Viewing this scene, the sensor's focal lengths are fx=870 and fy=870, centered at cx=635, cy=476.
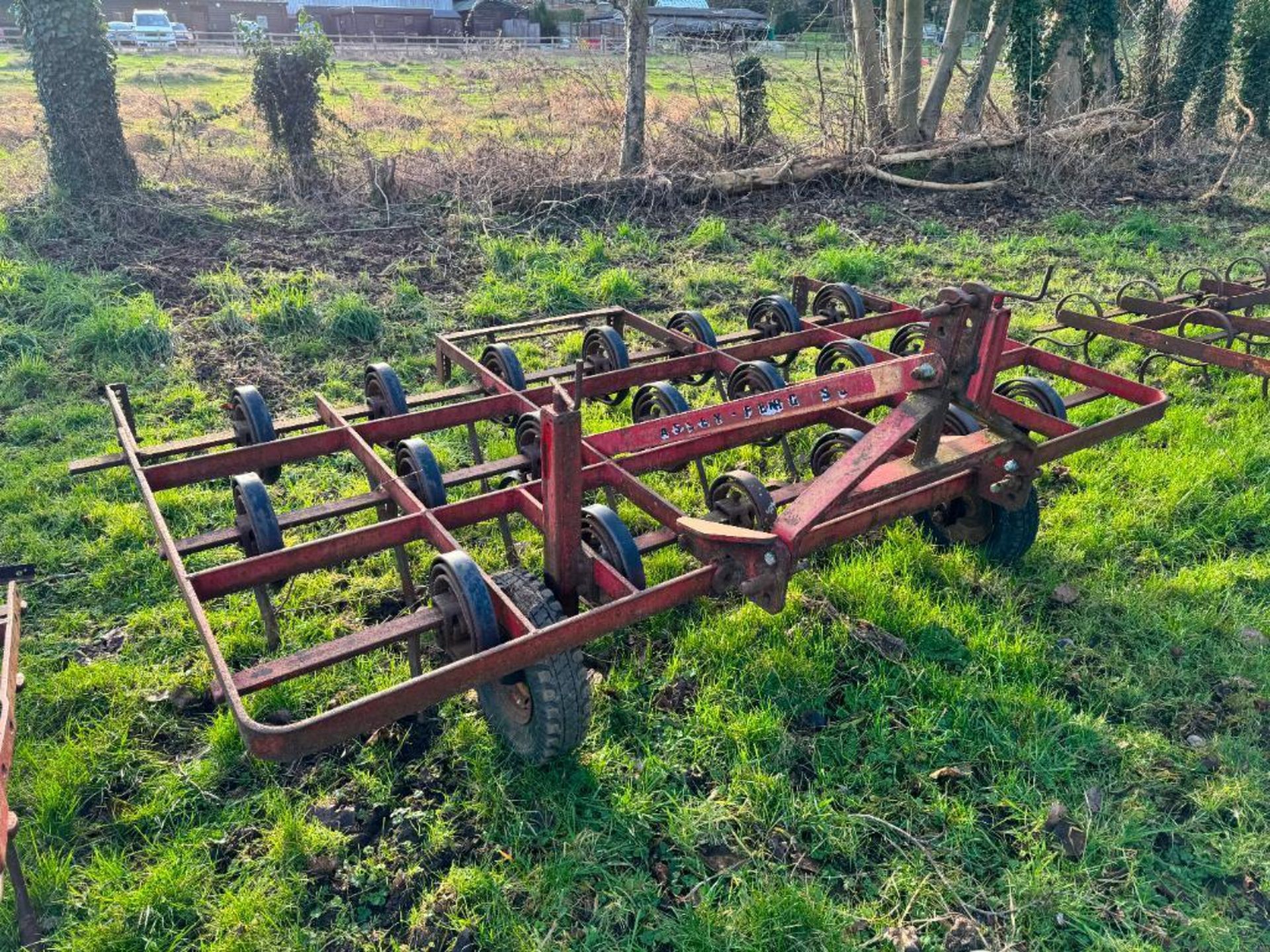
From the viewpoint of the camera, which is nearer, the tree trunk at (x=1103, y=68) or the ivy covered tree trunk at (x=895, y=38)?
the ivy covered tree trunk at (x=895, y=38)

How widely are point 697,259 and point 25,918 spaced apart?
7278 mm

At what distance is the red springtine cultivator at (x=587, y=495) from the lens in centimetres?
270

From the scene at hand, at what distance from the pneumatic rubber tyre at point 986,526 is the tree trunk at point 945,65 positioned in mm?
9038

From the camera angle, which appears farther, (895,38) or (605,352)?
(895,38)

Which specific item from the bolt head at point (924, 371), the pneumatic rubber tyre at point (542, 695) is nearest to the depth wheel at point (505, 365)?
the pneumatic rubber tyre at point (542, 695)

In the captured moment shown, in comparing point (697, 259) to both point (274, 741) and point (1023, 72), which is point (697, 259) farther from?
point (1023, 72)

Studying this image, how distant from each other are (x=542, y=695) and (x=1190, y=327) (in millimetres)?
6500

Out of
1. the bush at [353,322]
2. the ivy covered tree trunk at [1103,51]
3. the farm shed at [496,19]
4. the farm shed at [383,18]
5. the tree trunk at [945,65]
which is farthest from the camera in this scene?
the farm shed at [383,18]

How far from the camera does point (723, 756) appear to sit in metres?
3.17

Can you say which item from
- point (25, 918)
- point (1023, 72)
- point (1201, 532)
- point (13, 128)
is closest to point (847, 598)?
point (1201, 532)

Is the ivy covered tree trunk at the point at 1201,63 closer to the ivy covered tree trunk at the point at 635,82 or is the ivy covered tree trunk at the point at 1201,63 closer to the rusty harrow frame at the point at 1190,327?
the rusty harrow frame at the point at 1190,327

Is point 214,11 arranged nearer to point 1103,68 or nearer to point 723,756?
point 1103,68

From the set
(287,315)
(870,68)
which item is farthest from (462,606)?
(870,68)

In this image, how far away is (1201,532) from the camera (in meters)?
4.46
